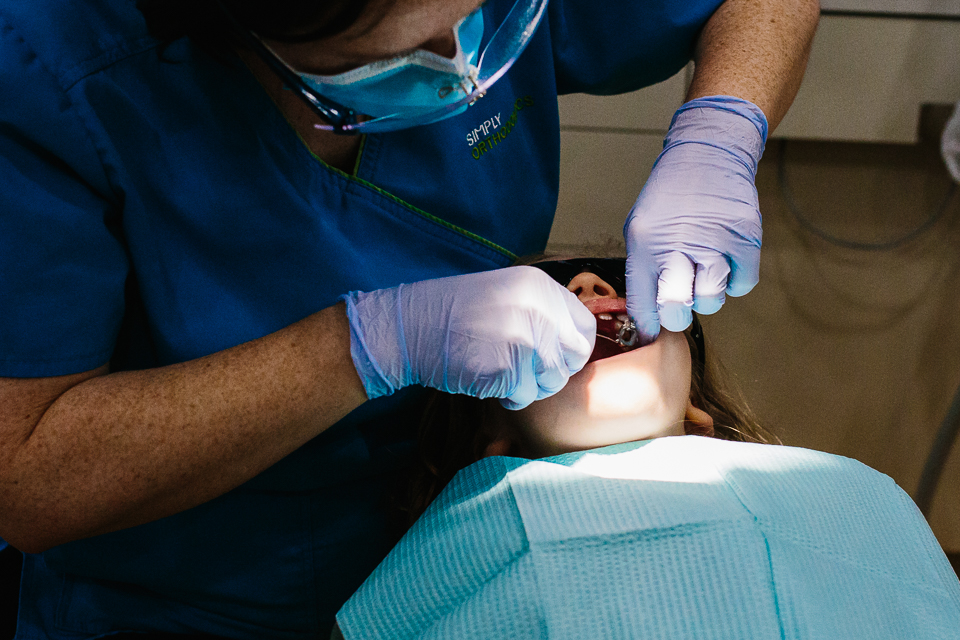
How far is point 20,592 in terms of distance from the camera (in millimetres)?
1140

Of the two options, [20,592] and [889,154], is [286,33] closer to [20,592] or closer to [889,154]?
[20,592]

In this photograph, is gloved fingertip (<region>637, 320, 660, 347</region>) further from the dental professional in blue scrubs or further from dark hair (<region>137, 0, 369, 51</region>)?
dark hair (<region>137, 0, 369, 51</region>)

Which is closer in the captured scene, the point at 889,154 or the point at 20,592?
the point at 20,592

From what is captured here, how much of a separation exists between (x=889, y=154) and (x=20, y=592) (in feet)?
7.91

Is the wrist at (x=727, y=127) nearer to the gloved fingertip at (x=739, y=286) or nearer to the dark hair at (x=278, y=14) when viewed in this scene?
the gloved fingertip at (x=739, y=286)

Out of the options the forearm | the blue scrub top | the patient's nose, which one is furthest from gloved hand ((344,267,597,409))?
the forearm

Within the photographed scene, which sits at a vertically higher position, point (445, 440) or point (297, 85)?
point (297, 85)

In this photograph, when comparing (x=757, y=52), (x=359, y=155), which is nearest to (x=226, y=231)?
(x=359, y=155)

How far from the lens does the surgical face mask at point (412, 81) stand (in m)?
0.78

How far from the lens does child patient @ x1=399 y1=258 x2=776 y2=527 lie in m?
1.07

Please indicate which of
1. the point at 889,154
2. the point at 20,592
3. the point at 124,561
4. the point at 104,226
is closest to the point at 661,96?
the point at 889,154

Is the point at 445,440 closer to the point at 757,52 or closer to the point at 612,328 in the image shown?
the point at 612,328

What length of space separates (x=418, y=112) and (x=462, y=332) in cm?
28

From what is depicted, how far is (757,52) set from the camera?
1.19m
